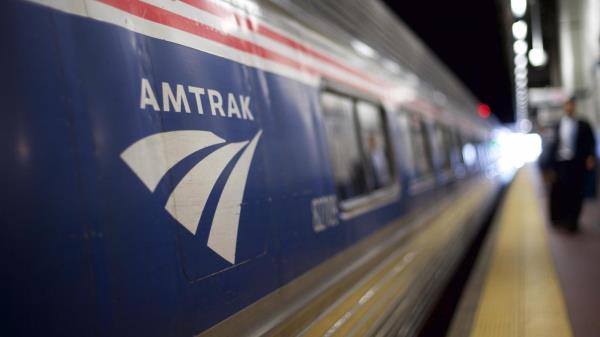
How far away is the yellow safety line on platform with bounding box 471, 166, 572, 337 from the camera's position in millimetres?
3232

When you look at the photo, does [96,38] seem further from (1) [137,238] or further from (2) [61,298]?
(2) [61,298]

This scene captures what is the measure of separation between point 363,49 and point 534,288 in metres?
2.54

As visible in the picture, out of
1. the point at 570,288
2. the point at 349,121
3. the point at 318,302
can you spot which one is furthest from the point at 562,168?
the point at 318,302

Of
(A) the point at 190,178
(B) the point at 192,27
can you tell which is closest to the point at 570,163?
(B) the point at 192,27

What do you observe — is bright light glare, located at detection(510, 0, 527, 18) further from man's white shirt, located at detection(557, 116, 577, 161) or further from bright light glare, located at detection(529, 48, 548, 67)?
bright light glare, located at detection(529, 48, 548, 67)

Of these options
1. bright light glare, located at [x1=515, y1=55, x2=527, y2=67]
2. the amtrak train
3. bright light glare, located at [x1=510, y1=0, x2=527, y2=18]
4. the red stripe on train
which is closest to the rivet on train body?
the amtrak train

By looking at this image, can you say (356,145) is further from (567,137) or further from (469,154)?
(469,154)

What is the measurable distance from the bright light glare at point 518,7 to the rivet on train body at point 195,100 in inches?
322

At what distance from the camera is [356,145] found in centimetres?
460

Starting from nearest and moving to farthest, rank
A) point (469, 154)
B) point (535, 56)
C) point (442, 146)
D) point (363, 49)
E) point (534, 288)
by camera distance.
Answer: point (534, 288) < point (363, 49) < point (442, 146) < point (469, 154) < point (535, 56)

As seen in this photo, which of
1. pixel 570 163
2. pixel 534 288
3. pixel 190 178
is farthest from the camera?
pixel 570 163

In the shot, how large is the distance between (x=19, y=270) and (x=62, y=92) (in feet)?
1.76

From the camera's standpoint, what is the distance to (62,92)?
64.5 inches

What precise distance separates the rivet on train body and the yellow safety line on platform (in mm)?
1931
